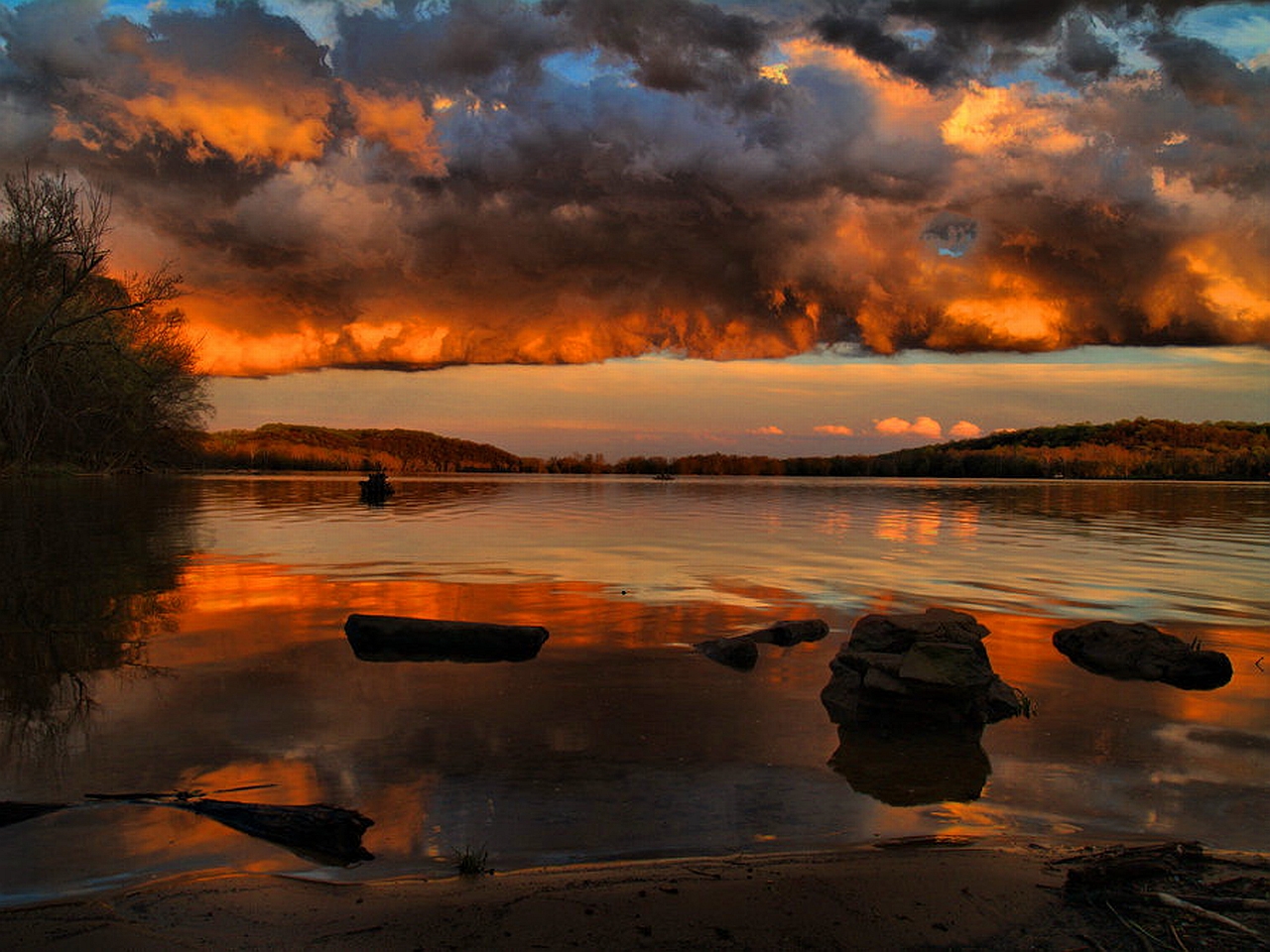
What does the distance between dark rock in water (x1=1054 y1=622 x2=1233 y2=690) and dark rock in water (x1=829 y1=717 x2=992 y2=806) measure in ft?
14.3

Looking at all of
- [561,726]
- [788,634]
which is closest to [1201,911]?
[561,726]

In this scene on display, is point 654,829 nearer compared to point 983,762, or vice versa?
point 654,829

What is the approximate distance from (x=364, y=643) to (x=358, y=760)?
5.04 meters

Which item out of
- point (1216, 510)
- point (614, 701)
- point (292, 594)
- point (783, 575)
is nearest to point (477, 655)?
point (614, 701)

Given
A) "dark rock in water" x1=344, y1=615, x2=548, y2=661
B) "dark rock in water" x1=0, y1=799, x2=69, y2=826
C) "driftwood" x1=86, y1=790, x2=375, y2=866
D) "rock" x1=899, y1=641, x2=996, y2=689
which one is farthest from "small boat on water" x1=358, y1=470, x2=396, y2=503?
"driftwood" x1=86, y1=790, x2=375, y2=866

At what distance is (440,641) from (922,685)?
23.2 feet

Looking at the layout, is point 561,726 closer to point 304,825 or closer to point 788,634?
point 304,825

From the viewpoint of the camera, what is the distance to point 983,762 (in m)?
8.52

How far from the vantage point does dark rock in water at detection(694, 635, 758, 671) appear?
1248 cm

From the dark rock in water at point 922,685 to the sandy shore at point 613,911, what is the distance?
3732mm

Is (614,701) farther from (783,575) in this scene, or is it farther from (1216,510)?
(1216,510)

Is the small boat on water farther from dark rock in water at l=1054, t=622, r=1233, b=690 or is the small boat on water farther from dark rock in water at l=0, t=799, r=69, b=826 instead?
dark rock in water at l=0, t=799, r=69, b=826

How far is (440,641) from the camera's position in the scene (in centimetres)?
1291

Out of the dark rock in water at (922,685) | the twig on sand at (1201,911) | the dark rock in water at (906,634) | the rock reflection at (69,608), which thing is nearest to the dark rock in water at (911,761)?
the dark rock in water at (922,685)
